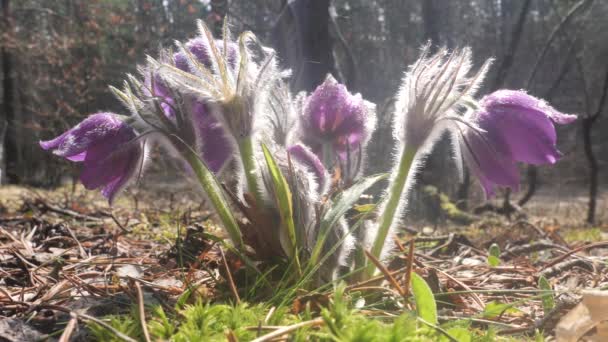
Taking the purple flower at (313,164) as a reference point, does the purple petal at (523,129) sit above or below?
above

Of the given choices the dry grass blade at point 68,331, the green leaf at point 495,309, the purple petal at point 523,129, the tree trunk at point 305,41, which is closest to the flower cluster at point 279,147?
the purple petal at point 523,129

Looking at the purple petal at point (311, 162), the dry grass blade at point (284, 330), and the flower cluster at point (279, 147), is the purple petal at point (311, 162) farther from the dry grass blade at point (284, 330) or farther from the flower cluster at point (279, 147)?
the dry grass blade at point (284, 330)

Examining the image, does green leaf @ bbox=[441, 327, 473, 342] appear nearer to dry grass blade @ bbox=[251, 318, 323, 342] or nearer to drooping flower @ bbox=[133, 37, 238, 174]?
dry grass blade @ bbox=[251, 318, 323, 342]

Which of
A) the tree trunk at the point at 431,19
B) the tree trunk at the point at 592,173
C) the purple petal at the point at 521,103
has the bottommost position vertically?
the tree trunk at the point at 592,173

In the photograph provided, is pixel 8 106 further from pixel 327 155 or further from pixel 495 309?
pixel 495 309

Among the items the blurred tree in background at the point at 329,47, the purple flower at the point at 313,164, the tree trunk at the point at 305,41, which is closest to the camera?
the purple flower at the point at 313,164

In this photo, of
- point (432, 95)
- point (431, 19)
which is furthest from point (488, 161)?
point (431, 19)
